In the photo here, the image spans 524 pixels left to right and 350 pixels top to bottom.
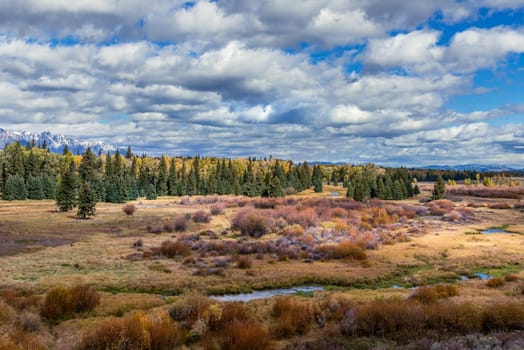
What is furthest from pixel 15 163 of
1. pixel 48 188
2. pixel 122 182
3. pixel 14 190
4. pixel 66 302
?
pixel 66 302

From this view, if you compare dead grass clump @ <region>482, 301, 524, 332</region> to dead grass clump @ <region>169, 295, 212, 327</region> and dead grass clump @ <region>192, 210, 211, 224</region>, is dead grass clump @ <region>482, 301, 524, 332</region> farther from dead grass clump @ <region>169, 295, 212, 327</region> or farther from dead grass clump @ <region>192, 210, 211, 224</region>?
dead grass clump @ <region>192, 210, 211, 224</region>

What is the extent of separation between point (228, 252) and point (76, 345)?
2031 cm

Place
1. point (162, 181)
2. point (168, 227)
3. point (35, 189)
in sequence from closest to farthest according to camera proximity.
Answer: point (168, 227)
point (35, 189)
point (162, 181)

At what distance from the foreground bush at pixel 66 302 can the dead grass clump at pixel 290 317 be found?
725cm

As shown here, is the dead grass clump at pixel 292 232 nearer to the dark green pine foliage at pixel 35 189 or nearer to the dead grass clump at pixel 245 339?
the dead grass clump at pixel 245 339

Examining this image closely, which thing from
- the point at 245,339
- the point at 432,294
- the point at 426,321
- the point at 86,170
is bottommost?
the point at 432,294

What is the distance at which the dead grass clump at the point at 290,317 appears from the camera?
11859 mm

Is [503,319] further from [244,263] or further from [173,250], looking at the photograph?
[173,250]

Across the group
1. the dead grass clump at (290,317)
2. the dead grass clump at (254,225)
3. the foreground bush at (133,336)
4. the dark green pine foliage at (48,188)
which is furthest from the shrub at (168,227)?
the dark green pine foliage at (48,188)

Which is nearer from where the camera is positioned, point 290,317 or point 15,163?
point 290,317

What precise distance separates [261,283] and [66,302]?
1010 cm

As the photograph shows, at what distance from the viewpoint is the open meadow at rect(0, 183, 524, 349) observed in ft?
34.0

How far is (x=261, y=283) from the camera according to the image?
20672 mm

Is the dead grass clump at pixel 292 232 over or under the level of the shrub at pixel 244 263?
under
